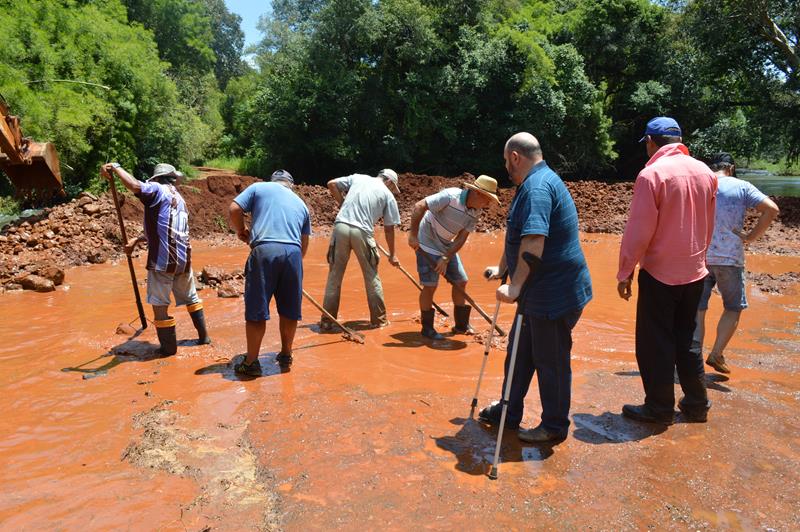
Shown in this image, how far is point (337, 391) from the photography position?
4.75 meters

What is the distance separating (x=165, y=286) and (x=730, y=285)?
16.8 feet

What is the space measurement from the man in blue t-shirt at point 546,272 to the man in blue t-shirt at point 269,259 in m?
2.07

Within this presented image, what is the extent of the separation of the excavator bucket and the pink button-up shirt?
8.28 m

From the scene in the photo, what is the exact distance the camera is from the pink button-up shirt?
3830mm

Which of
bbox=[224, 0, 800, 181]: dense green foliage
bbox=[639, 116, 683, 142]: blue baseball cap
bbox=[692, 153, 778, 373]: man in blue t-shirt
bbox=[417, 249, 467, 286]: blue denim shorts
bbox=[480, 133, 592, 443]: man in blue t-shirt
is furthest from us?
bbox=[224, 0, 800, 181]: dense green foliage

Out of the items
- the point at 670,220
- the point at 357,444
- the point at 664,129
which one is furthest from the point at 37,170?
the point at 670,220

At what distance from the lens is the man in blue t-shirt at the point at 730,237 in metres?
4.87

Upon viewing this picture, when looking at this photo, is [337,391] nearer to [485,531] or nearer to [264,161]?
[485,531]

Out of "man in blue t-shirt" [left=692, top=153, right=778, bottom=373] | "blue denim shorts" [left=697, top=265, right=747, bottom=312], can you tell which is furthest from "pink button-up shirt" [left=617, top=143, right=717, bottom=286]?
"blue denim shorts" [left=697, top=265, right=747, bottom=312]

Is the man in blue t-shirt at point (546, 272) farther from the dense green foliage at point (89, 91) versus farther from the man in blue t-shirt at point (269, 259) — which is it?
the dense green foliage at point (89, 91)

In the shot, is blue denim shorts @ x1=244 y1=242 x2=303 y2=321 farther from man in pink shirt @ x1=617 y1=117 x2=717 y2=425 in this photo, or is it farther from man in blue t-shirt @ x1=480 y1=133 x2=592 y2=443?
man in pink shirt @ x1=617 y1=117 x2=717 y2=425

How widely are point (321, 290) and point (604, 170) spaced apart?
21.7 metres

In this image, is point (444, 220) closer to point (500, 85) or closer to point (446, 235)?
point (446, 235)

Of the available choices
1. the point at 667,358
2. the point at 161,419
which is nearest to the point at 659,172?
the point at 667,358
